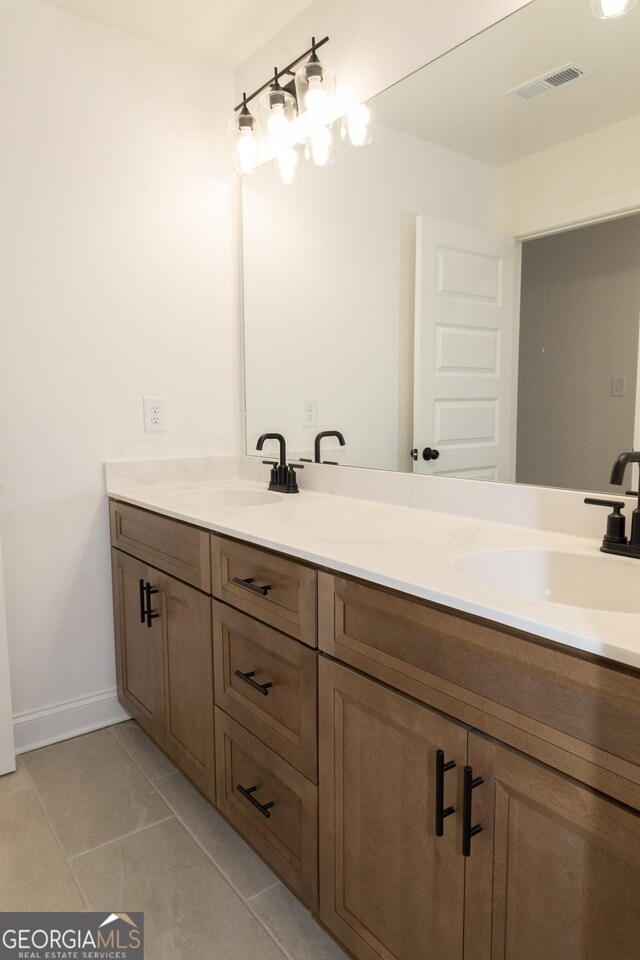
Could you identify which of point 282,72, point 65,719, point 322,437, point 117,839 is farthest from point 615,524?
point 65,719

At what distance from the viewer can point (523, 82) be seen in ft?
4.31

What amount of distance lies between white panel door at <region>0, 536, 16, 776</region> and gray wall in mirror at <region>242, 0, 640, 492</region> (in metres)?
A: 1.09

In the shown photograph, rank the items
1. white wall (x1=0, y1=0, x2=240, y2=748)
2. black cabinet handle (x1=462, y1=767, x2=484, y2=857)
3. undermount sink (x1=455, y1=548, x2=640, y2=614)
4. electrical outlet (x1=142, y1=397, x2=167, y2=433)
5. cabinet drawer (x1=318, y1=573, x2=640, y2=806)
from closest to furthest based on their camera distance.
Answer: cabinet drawer (x1=318, y1=573, x2=640, y2=806), black cabinet handle (x1=462, y1=767, x2=484, y2=857), undermount sink (x1=455, y1=548, x2=640, y2=614), white wall (x1=0, y1=0, x2=240, y2=748), electrical outlet (x1=142, y1=397, x2=167, y2=433)

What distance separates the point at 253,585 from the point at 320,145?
1.40m

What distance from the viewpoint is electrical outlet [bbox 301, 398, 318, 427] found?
2035 millimetres

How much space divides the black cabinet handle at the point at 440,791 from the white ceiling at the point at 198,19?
2.09m

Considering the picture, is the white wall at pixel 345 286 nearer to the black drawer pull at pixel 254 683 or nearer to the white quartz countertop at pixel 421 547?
the white quartz countertop at pixel 421 547

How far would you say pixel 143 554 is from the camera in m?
1.83

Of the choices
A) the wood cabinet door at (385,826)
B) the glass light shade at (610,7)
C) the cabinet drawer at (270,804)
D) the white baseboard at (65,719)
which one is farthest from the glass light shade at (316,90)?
the white baseboard at (65,719)

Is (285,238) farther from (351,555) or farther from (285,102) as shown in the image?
(351,555)

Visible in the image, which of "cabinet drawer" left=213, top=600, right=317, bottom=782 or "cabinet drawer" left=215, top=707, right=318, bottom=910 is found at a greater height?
"cabinet drawer" left=213, top=600, right=317, bottom=782

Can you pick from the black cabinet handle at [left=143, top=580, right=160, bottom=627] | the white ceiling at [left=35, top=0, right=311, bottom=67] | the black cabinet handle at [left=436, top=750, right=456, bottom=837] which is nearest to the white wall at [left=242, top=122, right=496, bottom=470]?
the white ceiling at [left=35, top=0, right=311, bottom=67]

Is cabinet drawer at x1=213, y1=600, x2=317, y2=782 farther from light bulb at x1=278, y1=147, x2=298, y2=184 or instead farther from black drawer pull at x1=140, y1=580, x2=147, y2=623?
light bulb at x1=278, y1=147, x2=298, y2=184

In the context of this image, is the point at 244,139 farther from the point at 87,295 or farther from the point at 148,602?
the point at 148,602
